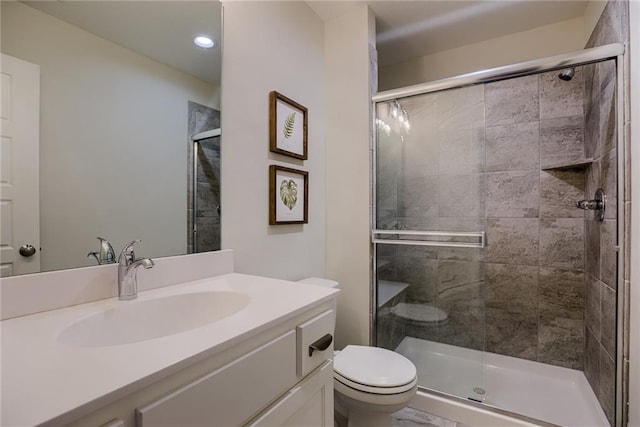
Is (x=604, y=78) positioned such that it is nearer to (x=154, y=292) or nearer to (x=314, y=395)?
(x=314, y=395)

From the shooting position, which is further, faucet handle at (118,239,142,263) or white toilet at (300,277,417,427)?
white toilet at (300,277,417,427)

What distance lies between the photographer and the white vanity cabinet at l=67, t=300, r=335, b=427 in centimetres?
50

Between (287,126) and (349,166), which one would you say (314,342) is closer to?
(287,126)

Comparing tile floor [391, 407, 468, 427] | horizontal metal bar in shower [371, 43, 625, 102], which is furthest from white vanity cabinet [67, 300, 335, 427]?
horizontal metal bar in shower [371, 43, 625, 102]

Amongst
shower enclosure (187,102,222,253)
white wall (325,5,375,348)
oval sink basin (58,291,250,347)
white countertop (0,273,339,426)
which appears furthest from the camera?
white wall (325,5,375,348)

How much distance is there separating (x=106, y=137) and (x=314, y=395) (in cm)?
102

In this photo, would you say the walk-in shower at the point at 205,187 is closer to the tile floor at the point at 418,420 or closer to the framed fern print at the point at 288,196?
the framed fern print at the point at 288,196

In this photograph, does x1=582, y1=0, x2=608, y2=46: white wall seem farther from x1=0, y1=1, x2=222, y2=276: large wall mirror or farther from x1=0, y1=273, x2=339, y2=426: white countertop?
x1=0, y1=273, x2=339, y2=426: white countertop

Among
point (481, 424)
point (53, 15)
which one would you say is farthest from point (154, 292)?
point (481, 424)

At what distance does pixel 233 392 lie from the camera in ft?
2.09

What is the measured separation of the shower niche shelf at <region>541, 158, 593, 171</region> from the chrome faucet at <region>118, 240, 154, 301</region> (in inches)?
92.5

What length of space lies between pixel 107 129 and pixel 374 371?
1.41 meters

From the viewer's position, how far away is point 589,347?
186 centimetres

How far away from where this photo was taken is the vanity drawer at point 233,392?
52 centimetres
